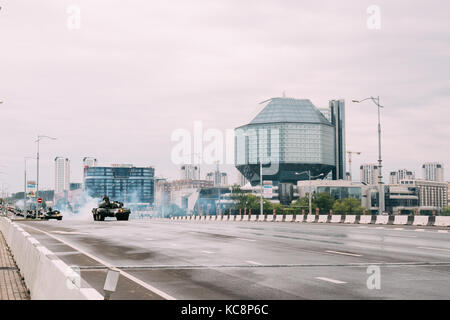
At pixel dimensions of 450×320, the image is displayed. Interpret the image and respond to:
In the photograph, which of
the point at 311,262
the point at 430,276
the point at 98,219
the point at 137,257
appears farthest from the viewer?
the point at 98,219

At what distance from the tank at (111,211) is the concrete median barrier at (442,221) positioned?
30076 mm

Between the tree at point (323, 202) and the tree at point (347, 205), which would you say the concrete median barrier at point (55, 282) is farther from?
the tree at point (323, 202)

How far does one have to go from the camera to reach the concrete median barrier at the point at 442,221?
40.7 m

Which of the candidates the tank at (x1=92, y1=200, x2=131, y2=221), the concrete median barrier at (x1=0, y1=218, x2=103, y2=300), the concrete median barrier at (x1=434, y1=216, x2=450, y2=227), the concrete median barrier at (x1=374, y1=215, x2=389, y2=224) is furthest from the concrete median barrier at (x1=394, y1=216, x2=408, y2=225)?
the concrete median barrier at (x1=0, y1=218, x2=103, y2=300)

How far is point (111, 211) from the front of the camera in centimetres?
6134

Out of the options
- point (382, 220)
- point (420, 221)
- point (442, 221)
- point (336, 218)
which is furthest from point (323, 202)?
point (442, 221)

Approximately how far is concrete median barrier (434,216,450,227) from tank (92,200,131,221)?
30076mm

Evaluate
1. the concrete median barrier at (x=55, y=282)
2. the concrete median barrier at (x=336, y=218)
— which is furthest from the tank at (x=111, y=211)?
the concrete median barrier at (x=55, y=282)
